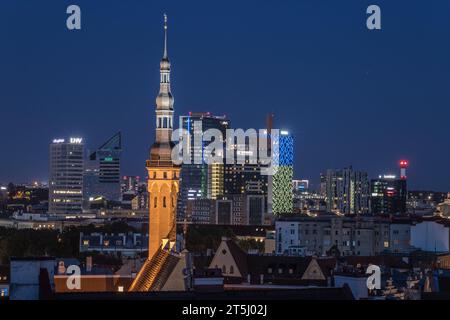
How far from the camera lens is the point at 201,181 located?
546 feet

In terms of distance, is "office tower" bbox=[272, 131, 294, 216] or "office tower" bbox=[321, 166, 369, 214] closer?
"office tower" bbox=[272, 131, 294, 216]

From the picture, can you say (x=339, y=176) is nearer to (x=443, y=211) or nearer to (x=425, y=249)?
(x=443, y=211)

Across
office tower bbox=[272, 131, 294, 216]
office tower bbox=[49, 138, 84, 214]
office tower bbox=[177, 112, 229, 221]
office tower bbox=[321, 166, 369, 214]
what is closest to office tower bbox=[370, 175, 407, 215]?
office tower bbox=[321, 166, 369, 214]

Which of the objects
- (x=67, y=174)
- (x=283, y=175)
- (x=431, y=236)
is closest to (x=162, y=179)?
(x=431, y=236)

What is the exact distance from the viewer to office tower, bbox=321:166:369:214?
160000mm

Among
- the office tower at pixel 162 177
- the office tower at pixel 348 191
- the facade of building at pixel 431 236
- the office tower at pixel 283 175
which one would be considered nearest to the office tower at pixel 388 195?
the office tower at pixel 348 191

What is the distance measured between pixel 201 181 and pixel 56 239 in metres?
89.8

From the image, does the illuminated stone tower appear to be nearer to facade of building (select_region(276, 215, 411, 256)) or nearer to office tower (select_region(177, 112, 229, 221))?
facade of building (select_region(276, 215, 411, 256))

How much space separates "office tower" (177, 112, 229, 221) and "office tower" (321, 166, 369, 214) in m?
14.7

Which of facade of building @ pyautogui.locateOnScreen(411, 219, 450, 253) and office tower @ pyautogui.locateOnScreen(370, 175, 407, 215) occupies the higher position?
office tower @ pyautogui.locateOnScreen(370, 175, 407, 215)

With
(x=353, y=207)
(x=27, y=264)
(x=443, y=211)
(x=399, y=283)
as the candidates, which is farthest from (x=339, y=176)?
(x=27, y=264)

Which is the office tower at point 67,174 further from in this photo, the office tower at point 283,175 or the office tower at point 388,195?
the office tower at point 388,195

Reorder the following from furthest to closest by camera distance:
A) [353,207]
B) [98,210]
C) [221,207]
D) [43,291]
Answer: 1. [98,210]
2. [353,207]
3. [221,207]
4. [43,291]

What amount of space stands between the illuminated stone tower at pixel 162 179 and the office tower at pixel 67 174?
120 m
